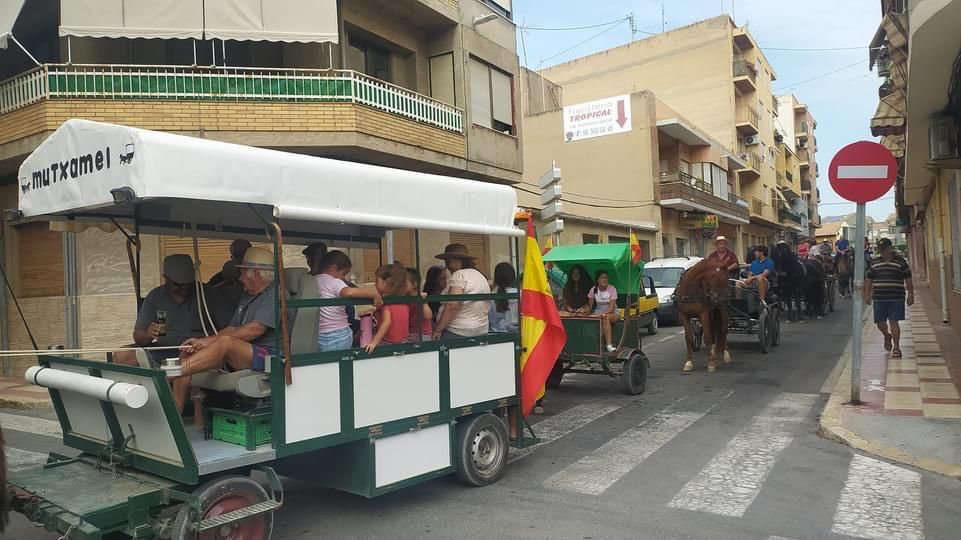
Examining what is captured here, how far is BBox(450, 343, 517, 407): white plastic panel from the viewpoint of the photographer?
18.4 feet

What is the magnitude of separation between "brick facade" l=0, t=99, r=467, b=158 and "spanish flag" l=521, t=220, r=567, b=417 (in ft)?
26.5

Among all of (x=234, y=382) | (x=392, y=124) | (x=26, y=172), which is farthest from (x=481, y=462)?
(x=392, y=124)

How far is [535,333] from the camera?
6.34 metres

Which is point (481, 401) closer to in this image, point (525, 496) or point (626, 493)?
point (525, 496)

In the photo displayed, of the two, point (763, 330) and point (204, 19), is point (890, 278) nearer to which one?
point (763, 330)

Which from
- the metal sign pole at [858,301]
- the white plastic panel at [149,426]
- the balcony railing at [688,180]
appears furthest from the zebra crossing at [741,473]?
the balcony railing at [688,180]

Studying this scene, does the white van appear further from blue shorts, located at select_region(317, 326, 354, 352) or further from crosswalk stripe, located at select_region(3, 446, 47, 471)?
crosswalk stripe, located at select_region(3, 446, 47, 471)

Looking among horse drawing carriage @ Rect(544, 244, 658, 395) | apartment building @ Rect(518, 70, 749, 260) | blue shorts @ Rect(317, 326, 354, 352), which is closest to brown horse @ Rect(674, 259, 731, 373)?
horse drawing carriage @ Rect(544, 244, 658, 395)

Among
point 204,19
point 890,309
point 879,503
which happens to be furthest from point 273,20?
point 879,503

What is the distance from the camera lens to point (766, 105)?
2002 inches

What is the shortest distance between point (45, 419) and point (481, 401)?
278 inches

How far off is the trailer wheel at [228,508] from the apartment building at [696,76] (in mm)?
38168

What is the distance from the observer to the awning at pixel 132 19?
468 inches

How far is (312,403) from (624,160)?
1193 inches
